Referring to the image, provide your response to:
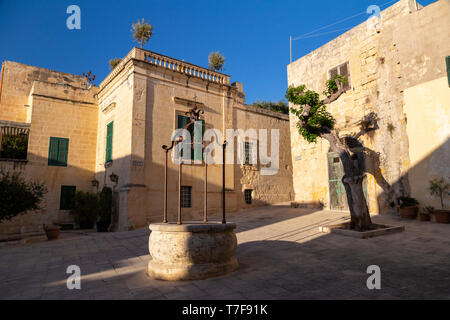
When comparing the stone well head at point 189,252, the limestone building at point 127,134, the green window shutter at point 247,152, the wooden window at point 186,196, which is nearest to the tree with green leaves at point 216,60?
the limestone building at point 127,134

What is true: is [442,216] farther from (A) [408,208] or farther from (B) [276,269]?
(B) [276,269]

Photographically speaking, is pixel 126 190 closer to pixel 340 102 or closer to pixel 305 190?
pixel 305 190

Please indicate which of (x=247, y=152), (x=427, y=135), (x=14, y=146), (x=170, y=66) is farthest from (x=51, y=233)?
(x=427, y=135)

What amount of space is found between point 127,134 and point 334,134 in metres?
8.08

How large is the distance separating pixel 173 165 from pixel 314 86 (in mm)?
7128

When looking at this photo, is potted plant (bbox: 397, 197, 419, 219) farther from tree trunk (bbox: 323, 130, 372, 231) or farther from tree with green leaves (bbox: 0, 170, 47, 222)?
tree with green leaves (bbox: 0, 170, 47, 222)

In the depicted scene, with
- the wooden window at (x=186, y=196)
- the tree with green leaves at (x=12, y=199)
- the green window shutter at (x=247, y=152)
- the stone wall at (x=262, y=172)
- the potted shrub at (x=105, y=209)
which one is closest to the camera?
the tree with green leaves at (x=12, y=199)

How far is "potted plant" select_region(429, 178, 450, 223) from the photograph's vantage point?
25.0 feet

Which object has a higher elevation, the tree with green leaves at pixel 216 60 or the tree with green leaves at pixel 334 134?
the tree with green leaves at pixel 216 60

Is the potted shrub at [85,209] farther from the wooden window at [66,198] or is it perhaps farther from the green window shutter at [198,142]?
the green window shutter at [198,142]

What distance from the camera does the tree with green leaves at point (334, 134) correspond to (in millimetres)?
7176

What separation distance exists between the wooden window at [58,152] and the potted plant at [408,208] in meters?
14.3

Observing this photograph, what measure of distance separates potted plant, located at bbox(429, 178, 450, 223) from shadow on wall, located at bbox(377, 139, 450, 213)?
0.13 meters

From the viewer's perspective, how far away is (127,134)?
11703 mm
